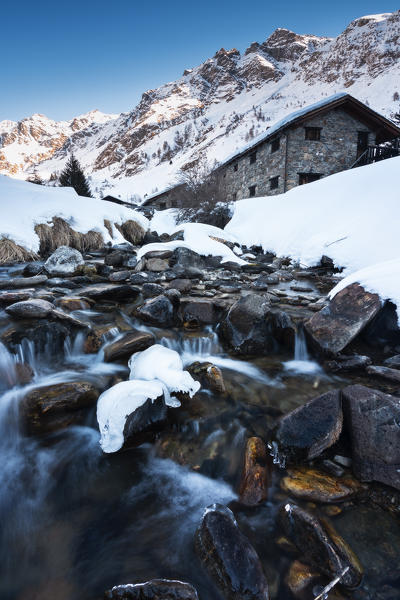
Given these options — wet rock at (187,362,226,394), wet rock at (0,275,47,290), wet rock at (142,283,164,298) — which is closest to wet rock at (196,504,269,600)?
wet rock at (187,362,226,394)

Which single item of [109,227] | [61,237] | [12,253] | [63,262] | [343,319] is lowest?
[343,319]

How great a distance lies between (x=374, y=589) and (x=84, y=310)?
410 cm

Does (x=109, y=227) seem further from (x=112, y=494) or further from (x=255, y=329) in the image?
(x=112, y=494)

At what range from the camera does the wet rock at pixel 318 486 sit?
178cm

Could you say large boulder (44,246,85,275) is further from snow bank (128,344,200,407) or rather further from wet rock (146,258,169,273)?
snow bank (128,344,200,407)

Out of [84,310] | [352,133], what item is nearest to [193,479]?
[84,310]

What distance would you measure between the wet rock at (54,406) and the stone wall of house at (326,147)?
17.9 m

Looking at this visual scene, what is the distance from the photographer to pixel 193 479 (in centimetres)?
202

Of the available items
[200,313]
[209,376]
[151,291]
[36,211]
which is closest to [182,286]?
[151,291]

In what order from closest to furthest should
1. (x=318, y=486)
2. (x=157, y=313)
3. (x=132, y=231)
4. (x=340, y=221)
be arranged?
(x=318, y=486), (x=157, y=313), (x=340, y=221), (x=132, y=231)

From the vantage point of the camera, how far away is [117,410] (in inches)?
84.1

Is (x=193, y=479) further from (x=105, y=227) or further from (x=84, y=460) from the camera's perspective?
(x=105, y=227)

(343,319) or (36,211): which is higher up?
(36,211)

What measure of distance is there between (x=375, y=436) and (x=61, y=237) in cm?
900
